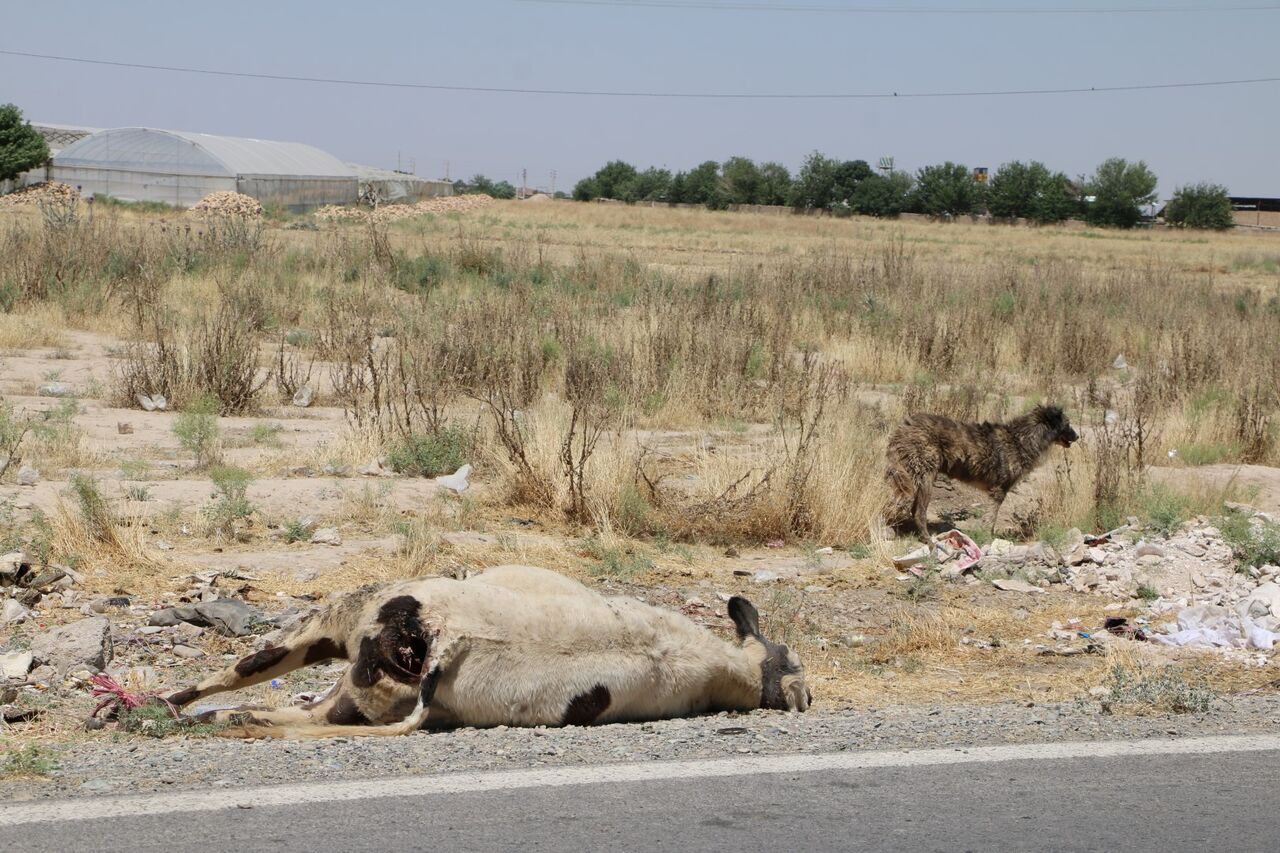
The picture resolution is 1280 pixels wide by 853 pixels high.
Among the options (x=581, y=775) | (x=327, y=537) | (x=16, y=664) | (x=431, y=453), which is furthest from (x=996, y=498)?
(x=16, y=664)

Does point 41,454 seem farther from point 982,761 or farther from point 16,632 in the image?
point 982,761

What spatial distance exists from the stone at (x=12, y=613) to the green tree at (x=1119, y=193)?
3215 inches

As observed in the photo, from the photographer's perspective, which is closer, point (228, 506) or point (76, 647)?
point (76, 647)

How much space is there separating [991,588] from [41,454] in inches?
268

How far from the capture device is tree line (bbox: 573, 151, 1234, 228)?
267ft

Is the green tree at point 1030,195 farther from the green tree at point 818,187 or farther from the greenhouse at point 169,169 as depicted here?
the greenhouse at point 169,169

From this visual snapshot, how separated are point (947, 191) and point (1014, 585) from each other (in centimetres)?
7944

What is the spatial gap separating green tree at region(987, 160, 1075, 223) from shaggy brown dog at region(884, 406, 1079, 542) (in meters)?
74.3

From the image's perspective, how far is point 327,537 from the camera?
823cm

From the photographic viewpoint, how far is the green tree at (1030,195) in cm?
8169

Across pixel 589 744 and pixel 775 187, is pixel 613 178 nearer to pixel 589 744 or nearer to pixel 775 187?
pixel 775 187

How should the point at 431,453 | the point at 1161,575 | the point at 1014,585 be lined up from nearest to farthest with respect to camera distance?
the point at 1161,575, the point at 1014,585, the point at 431,453

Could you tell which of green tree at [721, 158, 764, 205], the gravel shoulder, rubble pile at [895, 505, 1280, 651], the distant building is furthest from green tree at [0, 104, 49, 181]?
the distant building

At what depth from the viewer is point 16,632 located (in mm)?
6082
